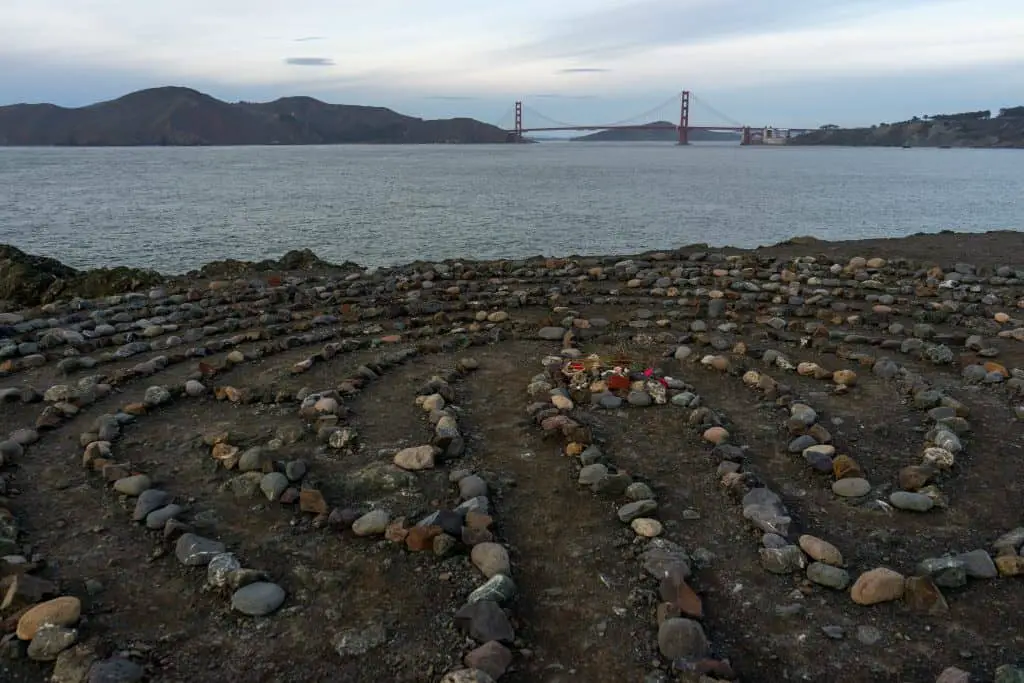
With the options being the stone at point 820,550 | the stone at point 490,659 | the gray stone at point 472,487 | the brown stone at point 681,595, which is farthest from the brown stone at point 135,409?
the stone at point 820,550

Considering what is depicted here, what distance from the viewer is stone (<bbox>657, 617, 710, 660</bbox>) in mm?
4082

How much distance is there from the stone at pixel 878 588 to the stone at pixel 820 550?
0.30 meters

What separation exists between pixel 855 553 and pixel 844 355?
4666 millimetres

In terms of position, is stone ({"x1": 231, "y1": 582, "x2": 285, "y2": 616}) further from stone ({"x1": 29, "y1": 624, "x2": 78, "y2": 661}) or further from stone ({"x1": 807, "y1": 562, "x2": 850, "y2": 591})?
stone ({"x1": 807, "y1": 562, "x2": 850, "y2": 591})

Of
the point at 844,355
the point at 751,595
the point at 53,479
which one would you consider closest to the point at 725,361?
the point at 844,355

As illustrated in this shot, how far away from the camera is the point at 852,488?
237 inches

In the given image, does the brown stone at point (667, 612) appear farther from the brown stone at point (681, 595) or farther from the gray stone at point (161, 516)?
the gray stone at point (161, 516)

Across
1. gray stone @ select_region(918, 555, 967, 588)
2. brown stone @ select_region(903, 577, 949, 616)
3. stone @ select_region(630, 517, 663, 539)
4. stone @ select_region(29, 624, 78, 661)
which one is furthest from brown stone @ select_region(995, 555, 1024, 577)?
stone @ select_region(29, 624, 78, 661)

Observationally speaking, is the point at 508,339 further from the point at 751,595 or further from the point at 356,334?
the point at 751,595

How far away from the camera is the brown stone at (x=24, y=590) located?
176 inches

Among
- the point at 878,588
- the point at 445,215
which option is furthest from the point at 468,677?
the point at 445,215

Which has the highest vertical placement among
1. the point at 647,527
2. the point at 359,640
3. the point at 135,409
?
the point at 135,409

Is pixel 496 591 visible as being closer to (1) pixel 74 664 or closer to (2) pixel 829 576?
(2) pixel 829 576

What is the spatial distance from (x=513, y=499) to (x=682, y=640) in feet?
6.82
